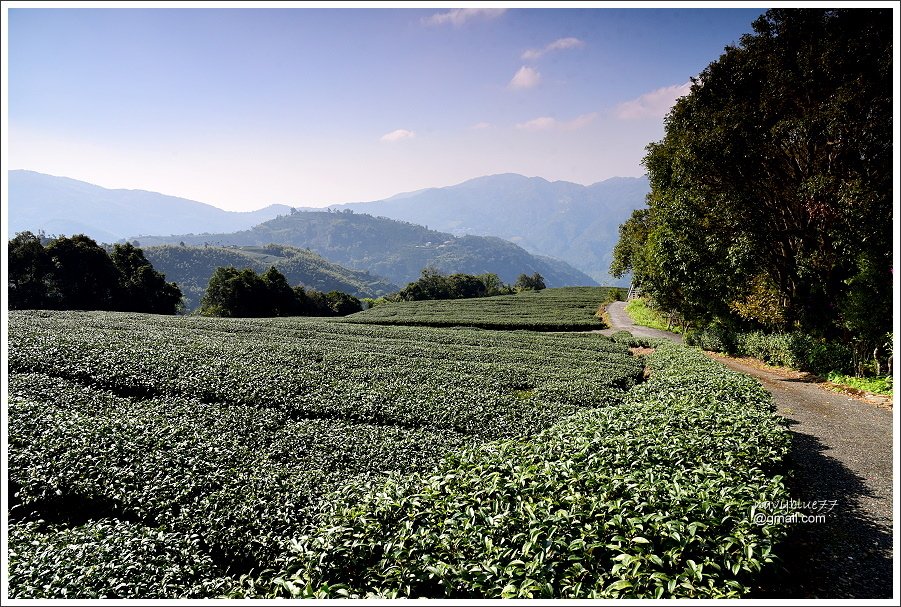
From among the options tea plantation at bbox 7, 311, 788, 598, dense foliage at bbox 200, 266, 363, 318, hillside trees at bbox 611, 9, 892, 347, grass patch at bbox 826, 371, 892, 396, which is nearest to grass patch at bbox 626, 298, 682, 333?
hillside trees at bbox 611, 9, 892, 347

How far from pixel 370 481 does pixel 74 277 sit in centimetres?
5528

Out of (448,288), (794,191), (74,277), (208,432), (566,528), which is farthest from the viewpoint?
(448,288)

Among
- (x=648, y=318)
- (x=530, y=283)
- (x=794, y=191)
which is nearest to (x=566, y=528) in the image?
(x=794, y=191)

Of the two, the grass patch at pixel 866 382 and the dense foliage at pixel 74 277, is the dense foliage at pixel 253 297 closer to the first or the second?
the dense foliage at pixel 74 277

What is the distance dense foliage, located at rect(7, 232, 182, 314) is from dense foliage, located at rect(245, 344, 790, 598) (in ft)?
181

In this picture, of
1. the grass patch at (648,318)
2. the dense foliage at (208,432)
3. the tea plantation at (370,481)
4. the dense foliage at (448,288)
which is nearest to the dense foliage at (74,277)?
the dense foliage at (208,432)

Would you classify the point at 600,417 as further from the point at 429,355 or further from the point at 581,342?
the point at 581,342

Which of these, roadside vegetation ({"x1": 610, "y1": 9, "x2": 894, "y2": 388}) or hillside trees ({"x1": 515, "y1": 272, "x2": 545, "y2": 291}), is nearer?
roadside vegetation ({"x1": 610, "y1": 9, "x2": 894, "y2": 388})

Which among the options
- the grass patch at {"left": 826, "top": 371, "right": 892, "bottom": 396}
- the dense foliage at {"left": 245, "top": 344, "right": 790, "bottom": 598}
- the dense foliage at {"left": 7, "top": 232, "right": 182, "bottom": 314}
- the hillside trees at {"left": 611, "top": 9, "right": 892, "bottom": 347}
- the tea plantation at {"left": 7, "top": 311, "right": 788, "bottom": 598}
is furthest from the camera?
the dense foliage at {"left": 7, "top": 232, "right": 182, "bottom": 314}

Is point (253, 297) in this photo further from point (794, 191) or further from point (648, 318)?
point (794, 191)

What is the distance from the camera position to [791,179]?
18125 millimetres

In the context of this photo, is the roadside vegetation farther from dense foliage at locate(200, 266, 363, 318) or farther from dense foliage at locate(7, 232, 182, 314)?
dense foliage at locate(7, 232, 182, 314)

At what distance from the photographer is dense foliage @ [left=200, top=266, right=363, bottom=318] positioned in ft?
178

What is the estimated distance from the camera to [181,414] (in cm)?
1009
